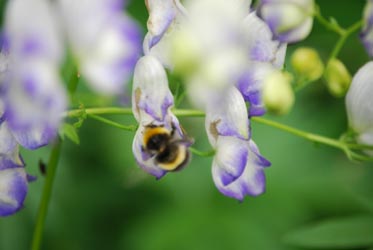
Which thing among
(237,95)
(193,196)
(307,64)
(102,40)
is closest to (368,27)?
(307,64)

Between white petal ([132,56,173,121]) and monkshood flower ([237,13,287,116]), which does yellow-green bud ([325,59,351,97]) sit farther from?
white petal ([132,56,173,121])

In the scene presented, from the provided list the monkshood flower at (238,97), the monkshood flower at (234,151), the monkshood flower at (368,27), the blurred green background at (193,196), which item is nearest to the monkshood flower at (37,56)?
the monkshood flower at (238,97)

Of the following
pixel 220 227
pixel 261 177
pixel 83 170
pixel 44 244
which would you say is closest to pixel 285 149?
pixel 220 227

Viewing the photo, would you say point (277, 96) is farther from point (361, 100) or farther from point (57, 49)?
point (361, 100)

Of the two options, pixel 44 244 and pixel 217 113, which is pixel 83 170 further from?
pixel 217 113

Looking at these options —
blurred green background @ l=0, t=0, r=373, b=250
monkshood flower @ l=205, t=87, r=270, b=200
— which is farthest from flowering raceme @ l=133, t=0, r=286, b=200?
blurred green background @ l=0, t=0, r=373, b=250

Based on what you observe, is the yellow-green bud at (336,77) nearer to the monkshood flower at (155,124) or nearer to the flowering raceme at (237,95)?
the flowering raceme at (237,95)
